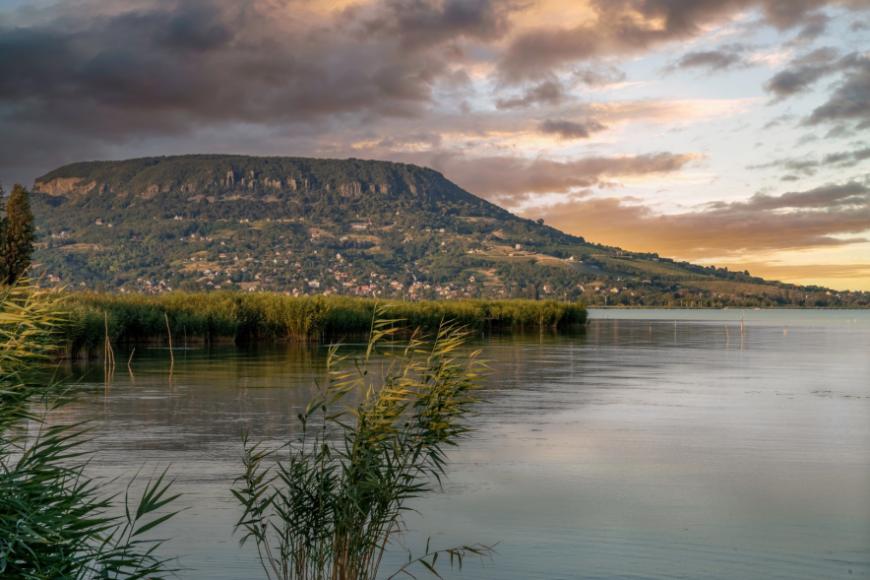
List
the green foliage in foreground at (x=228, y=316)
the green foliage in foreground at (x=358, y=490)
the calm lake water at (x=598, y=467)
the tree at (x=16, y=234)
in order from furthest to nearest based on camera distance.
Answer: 1. the tree at (x=16, y=234)
2. the green foliage in foreground at (x=228, y=316)
3. the calm lake water at (x=598, y=467)
4. the green foliage in foreground at (x=358, y=490)

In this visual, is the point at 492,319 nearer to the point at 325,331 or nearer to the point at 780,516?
the point at 325,331

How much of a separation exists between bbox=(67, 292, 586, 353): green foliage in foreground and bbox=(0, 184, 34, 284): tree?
38.1m

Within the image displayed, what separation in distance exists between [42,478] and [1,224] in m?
81.4

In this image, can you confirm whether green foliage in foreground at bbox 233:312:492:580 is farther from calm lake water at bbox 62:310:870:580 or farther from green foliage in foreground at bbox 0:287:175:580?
green foliage in foreground at bbox 0:287:175:580

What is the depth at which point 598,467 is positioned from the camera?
14742 mm

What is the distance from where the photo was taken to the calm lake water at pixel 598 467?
9930mm

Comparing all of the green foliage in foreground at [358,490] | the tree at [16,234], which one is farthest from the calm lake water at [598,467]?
the tree at [16,234]

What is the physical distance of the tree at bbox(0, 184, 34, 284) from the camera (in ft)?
266

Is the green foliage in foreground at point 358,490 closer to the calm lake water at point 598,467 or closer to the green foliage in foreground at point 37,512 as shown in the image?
the calm lake water at point 598,467

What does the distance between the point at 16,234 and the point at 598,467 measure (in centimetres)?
8189

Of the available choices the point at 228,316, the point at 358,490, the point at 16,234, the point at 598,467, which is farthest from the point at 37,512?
the point at 16,234

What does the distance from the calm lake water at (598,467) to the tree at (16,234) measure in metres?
57.0

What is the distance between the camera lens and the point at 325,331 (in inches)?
2057

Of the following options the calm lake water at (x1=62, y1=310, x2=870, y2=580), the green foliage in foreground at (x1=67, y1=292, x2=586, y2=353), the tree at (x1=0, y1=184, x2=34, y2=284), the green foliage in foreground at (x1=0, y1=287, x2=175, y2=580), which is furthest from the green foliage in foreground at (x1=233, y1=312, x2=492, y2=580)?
the tree at (x1=0, y1=184, x2=34, y2=284)
